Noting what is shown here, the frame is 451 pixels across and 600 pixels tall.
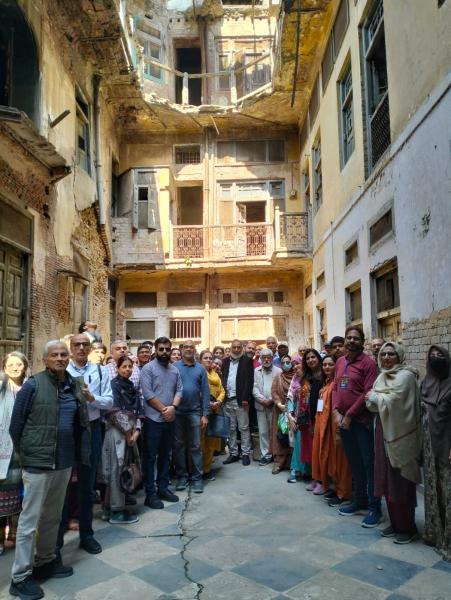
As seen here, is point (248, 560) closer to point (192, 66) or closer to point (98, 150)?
point (98, 150)

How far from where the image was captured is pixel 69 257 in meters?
10.3

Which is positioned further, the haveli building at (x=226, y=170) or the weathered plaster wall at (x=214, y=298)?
the weathered plaster wall at (x=214, y=298)

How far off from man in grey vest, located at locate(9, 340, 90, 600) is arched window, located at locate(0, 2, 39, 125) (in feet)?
21.6

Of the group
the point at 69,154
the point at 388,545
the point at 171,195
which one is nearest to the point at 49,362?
the point at 388,545

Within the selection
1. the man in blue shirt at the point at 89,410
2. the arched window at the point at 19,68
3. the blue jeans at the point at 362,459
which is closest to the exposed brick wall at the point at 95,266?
the arched window at the point at 19,68

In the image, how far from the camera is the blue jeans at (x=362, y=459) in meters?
4.83

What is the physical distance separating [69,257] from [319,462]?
6.91 m

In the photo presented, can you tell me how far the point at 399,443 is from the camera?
13.8 feet

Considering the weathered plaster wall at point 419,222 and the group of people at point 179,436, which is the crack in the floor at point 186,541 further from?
the weathered plaster wall at point 419,222

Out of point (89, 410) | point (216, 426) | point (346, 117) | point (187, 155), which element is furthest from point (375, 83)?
point (187, 155)

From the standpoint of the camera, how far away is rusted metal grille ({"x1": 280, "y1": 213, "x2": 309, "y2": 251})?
1387cm

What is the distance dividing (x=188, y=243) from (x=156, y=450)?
32.2 ft

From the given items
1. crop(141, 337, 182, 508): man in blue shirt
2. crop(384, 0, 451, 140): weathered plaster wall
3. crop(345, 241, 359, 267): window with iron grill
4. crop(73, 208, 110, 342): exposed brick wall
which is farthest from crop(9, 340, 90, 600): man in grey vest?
crop(73, 208, 110, 342): exposed brick wall

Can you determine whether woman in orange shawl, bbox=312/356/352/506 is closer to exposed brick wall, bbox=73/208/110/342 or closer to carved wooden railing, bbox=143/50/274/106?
exposed brick wall, bbox=73/208/110/342
